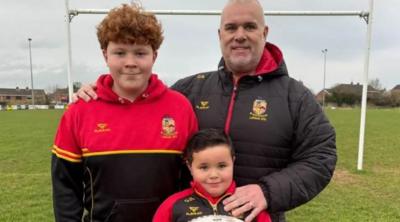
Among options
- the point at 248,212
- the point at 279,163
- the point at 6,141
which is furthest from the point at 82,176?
the point at 6,141

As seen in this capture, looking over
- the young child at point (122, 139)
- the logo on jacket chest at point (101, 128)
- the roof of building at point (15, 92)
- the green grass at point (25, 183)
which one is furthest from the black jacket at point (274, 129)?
the roof of building at point (15, 92)

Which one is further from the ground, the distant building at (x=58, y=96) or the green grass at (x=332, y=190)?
the green grass at (x=332, y=190)

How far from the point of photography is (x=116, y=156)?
230 centimetres

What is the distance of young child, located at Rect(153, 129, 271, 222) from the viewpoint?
231cm

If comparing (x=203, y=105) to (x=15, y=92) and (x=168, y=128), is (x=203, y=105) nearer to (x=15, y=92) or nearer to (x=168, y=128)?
(x=168, y=128)

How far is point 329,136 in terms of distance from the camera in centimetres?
246

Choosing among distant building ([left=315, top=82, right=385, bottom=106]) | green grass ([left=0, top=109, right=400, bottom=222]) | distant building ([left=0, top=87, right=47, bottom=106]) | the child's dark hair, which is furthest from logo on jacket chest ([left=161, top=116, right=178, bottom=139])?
distant building ([left=0, top=87, right=47, bottom=106])

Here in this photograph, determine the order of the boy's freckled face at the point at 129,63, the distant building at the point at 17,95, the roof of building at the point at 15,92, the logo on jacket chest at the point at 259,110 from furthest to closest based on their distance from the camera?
the roof of building at the point at 15,92
the distant building at the point at 17,95
the logo on jacket chest at the point at 259,110
the boy's freckled face at the point at 129,63

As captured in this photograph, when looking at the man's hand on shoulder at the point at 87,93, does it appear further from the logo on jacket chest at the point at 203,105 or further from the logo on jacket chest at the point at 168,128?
the logo on jacket chest at the point at 203,105

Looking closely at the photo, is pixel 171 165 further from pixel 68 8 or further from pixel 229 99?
pixel 68 8

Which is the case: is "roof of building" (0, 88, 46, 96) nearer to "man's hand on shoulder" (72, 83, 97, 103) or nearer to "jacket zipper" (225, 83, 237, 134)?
"man's hand on shoulder" (72, 83, 97, 103)

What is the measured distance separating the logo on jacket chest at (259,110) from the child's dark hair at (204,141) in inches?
10.2

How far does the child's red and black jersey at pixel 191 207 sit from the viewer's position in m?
2.32

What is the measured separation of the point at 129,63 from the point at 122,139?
0.43m
